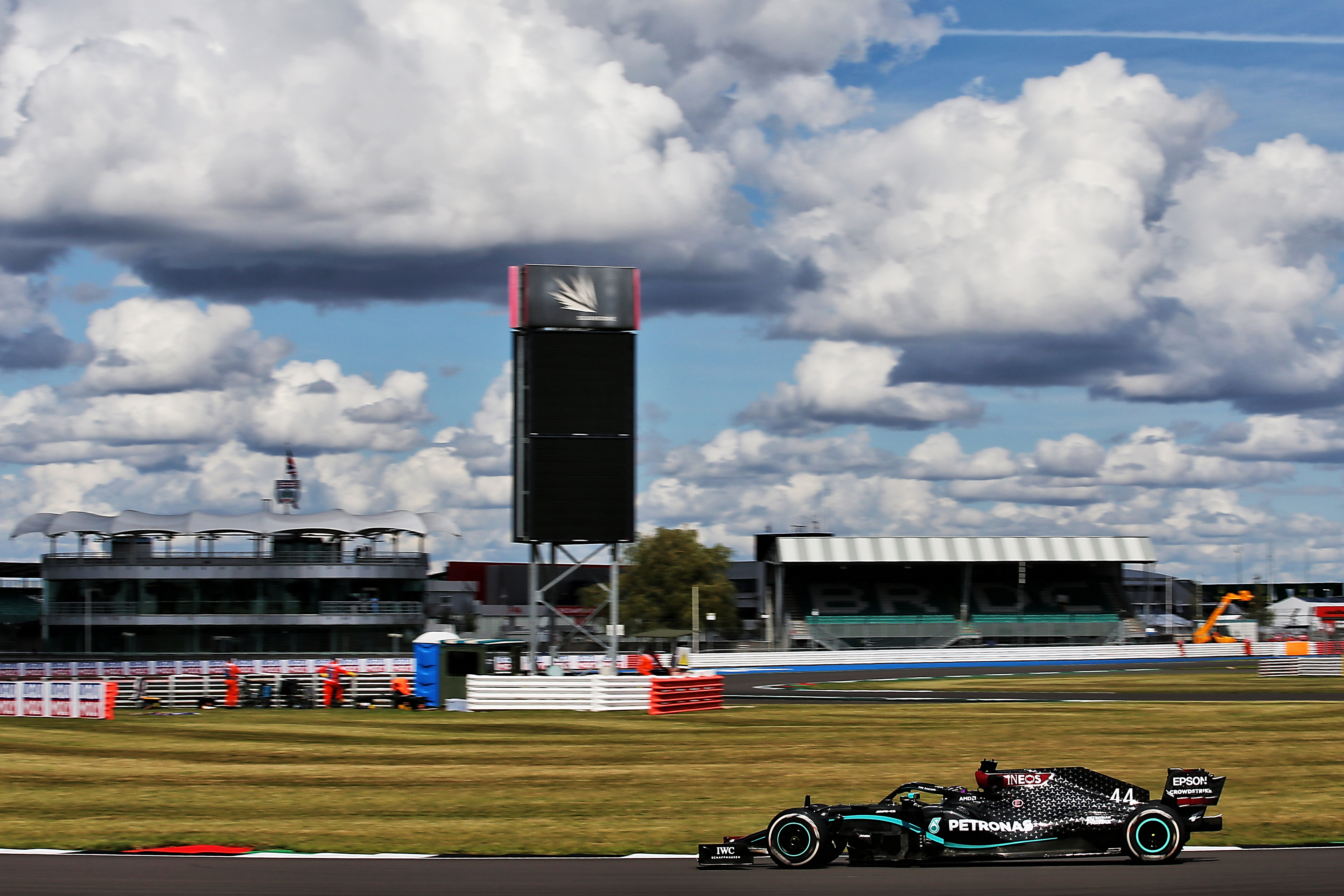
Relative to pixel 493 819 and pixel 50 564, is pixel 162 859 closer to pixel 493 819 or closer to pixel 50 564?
pixel 493 819

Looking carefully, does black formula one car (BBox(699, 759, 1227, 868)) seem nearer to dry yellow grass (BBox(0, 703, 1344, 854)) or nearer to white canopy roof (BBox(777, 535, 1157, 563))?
dry yellow grass (BBox(0, 703, 1344, 854))

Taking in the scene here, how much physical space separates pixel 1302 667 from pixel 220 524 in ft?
192

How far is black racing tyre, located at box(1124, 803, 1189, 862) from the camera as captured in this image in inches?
504

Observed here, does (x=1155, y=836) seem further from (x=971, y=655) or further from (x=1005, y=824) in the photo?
(x=971, y=655)

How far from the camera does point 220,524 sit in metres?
84.5

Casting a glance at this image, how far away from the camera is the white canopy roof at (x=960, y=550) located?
96188 millimetres

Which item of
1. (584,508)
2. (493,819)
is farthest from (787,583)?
(493,819)

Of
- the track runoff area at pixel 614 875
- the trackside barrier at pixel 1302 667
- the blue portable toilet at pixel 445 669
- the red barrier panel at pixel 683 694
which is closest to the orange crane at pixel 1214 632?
the trackside barrier at pixel 1302 667

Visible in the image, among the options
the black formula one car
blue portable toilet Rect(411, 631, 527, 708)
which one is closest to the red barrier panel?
blue portable toilet Rect(411, 631, 527, 708)

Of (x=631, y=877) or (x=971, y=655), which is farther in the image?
(x=971, y=655)

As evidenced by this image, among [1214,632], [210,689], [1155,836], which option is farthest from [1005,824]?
[1214,632]

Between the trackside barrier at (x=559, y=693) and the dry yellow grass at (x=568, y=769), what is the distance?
3.78ft

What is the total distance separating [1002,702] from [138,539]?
203ft

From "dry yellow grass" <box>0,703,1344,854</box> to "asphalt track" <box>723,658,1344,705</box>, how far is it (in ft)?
15.0
